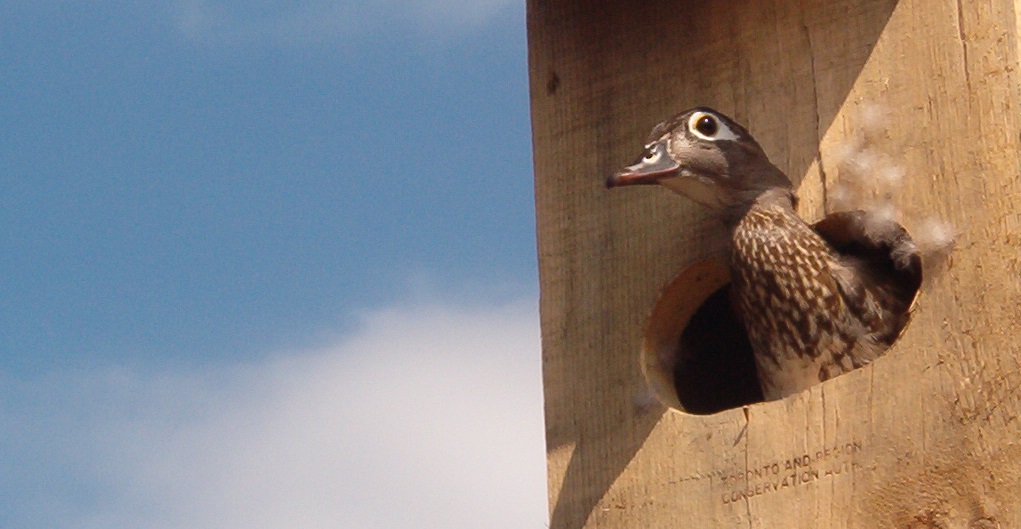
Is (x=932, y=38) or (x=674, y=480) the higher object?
(x=932, y=38)

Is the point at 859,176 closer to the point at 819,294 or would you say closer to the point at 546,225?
the point at 819,294

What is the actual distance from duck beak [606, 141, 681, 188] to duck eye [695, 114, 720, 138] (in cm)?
8

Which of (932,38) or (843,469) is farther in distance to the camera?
(932,38)

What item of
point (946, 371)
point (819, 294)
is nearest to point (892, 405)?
point (946, 371)

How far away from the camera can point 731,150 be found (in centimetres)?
446

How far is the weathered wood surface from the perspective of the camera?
3.96m

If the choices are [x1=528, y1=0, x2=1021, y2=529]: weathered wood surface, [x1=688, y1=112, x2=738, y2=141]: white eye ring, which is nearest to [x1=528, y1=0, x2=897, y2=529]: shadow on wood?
[x1=528, y1=0, x2=1021, y2=529]: weathered wood surface

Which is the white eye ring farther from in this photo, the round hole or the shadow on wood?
the round hole

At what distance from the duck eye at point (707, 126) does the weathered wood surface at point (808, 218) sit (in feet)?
0.47

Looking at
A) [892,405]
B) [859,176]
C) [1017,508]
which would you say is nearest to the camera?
[1017,508]

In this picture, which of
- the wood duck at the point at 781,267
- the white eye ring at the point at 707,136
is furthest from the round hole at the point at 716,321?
the white eye ring at the point at 707,136

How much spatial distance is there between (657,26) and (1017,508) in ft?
4.97

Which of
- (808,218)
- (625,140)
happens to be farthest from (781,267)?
(625,140)

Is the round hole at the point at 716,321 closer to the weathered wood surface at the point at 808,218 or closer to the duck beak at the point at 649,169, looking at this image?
the weathered wood surface at the point at 808,218
